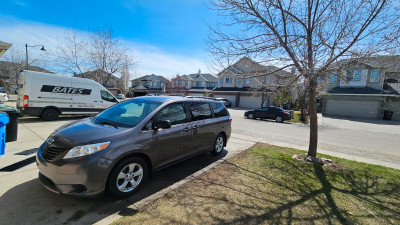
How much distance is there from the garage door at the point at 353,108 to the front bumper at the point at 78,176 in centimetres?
2946

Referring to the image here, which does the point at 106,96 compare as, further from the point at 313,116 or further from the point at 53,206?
the point at 313,116

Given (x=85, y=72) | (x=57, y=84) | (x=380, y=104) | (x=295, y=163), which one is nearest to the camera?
(x=295, y=163)

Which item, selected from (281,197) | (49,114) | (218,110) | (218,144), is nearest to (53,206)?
(281,197)

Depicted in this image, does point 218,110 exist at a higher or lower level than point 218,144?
higher

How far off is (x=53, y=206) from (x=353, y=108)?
30.1 meters

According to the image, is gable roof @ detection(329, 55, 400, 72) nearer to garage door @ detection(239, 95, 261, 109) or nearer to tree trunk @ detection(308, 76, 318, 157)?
tree trunk @ detection(308, 76, 318, 157)

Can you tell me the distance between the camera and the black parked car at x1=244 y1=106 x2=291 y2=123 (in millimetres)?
17203

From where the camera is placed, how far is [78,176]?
260 centimetres

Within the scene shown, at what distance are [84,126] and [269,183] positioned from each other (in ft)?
12.2

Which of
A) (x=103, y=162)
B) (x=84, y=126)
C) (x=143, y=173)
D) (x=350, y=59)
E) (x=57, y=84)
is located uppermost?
(x=350, y=59)

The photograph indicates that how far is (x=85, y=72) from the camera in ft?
56.8

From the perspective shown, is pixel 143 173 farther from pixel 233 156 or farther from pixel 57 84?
pixel 57 84

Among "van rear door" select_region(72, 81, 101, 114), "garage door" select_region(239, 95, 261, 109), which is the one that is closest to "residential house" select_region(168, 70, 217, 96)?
"garage door" select_region(239, 95, 261, 109)

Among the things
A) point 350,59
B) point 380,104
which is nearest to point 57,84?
point 350,59
